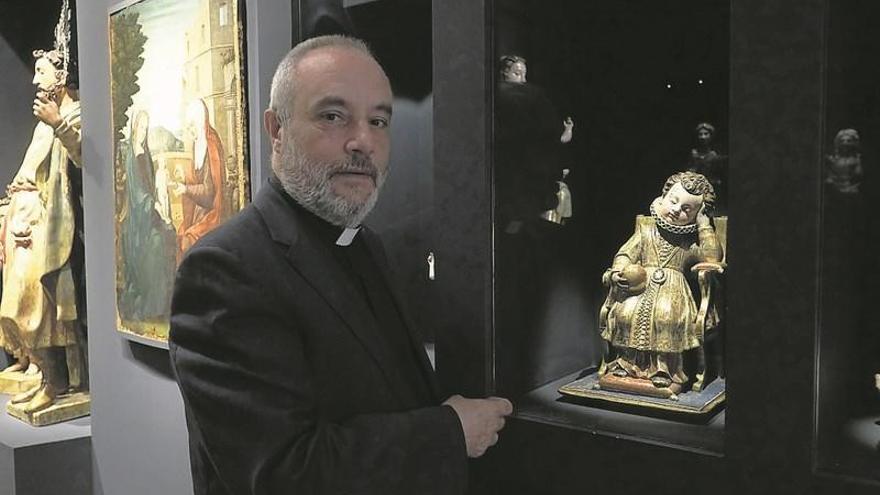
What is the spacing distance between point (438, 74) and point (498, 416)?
27.2 inches

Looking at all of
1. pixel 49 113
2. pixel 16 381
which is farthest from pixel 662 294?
pixel 16 381

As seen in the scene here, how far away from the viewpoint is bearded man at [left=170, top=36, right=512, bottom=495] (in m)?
1.35

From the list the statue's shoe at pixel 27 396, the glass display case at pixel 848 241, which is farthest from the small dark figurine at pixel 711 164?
the statue's shoe at pixel 27 396

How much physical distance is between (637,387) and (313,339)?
0.71 metres

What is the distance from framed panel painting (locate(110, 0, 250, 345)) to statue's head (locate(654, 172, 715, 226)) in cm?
118

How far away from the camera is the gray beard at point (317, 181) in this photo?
153cm

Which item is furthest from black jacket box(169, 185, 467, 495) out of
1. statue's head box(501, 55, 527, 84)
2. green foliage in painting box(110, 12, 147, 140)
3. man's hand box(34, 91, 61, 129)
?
man's hand box(34, 91, 61, 129)

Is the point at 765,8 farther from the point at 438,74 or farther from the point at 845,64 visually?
the point at 438,74

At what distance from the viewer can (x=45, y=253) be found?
388 cm

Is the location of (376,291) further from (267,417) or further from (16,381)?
(16,381)

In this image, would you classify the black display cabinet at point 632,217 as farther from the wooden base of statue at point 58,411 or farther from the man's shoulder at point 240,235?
the wooden base of statue at point 58,411

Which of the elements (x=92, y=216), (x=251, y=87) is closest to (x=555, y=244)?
(x=251, y=87)

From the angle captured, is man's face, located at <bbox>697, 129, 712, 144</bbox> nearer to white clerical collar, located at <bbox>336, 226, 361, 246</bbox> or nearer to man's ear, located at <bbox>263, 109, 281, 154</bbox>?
white clerical collar, located at <bbox>336, 226, 361, 246</bbox>

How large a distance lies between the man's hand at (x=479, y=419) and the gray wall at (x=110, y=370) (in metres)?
1.49
